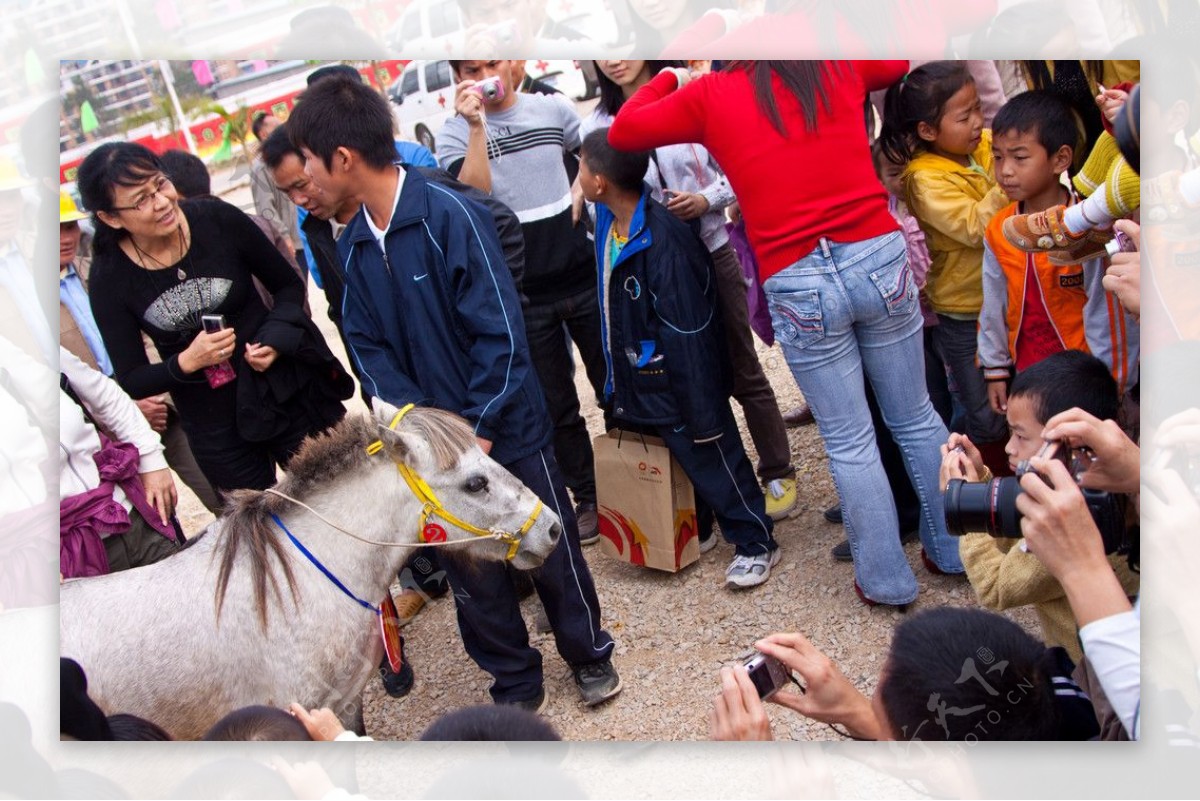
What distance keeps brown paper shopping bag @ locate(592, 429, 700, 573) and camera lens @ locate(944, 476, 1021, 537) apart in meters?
1.25

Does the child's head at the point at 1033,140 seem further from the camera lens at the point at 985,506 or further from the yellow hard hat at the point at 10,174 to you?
the yellow hard hat at the point at 10,174

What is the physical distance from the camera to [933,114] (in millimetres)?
2844

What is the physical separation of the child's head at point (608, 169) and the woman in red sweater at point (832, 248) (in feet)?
0.69

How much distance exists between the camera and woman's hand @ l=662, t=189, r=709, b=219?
3.18 m

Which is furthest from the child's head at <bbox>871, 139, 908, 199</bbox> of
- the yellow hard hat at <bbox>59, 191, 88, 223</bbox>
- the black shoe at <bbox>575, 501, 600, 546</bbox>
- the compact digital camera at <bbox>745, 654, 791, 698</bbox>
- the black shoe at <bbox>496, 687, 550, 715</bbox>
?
the yellow hard hat at <bbox>59, 191, 88, 223</bbox>

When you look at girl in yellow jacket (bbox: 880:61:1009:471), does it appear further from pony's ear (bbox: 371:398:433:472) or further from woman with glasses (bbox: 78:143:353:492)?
woman with glasses (bbox: 78:143:353:492)

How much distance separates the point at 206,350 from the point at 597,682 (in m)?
1.40

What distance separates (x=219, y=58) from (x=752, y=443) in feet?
6.92

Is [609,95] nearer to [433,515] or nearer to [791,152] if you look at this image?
[791,152]

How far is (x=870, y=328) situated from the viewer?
105 inches

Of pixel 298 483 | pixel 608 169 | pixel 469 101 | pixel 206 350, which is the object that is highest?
pixel 469 101

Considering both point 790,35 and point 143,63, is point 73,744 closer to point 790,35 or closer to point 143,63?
point 143,63

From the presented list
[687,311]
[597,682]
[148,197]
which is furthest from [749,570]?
[148,197]

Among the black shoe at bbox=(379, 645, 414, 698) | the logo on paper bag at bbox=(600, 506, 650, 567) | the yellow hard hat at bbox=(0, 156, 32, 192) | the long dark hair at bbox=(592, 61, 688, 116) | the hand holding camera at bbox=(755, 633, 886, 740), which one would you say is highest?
the yellow hard hat at bbox=(0, 156, 32, 192)
